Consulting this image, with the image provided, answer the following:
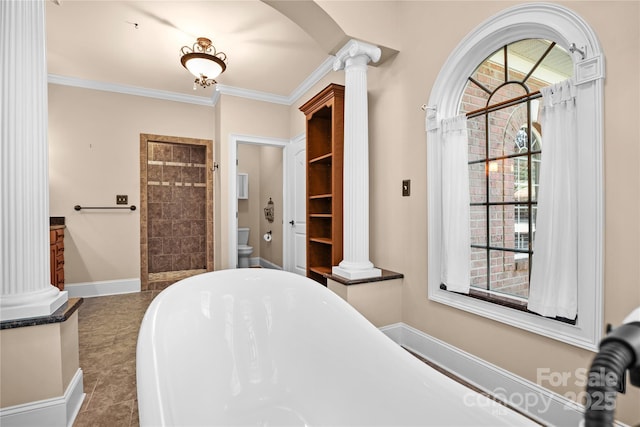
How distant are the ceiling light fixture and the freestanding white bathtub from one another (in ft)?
6.96

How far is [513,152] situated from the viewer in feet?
5.98

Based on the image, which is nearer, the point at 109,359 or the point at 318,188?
the point at 109,359

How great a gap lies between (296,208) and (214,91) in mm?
1907

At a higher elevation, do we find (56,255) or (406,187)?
(406,187)

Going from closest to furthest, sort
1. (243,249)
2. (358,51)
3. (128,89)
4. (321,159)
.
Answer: (358,51) → (321,159) → (128,89) → (243,249)

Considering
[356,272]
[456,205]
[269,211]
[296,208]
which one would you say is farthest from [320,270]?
[269,211]

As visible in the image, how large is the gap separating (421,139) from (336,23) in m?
1.03

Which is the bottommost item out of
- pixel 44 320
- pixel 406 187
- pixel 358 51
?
pixel 44 320

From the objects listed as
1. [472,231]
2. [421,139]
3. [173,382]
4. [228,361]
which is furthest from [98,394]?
[421,139]

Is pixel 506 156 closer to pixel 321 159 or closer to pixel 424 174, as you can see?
pixel 424 174

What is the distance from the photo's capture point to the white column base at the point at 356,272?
2365 mm

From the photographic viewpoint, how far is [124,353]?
2.35 m

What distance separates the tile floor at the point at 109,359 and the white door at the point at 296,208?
1.83 m

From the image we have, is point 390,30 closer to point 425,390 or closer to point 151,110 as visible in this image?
point 425,390
